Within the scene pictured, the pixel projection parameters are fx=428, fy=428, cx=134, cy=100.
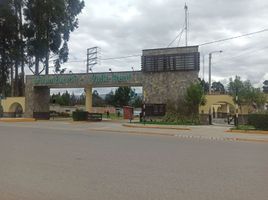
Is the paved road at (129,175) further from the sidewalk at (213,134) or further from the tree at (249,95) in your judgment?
the tree at (249,95)

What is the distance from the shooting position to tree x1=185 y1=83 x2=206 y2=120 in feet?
129

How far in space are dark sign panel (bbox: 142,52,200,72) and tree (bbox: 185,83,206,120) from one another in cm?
221

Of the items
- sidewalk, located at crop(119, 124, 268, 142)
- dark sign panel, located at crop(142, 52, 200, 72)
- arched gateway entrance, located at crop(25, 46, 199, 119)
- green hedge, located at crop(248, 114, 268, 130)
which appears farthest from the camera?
arched gateway entrance, located at crop(25, 46, 199, 119)

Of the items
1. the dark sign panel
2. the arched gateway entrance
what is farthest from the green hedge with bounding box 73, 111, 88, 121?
the dark sign panel

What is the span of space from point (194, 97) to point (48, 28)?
29.9 m

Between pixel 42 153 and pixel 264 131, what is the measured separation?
18350 millimetres

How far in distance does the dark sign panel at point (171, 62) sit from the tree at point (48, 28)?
22583mm

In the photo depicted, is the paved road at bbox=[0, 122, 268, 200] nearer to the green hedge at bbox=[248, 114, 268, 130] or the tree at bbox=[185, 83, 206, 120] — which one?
the green hedge at bbox=[248, 114, 268, 130]

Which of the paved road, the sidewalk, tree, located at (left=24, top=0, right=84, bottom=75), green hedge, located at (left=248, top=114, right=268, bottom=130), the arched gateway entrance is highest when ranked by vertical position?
tree, located at (left=24, top=0, right=84, bottom=75)

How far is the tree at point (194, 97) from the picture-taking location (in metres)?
39.3

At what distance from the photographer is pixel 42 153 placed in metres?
14.2

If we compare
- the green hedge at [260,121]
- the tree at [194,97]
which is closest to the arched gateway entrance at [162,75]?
the tree at [194,97]

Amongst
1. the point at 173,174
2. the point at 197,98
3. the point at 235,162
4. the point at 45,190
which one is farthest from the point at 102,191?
the point at 197,98

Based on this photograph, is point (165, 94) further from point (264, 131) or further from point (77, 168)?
point (77, 168)
